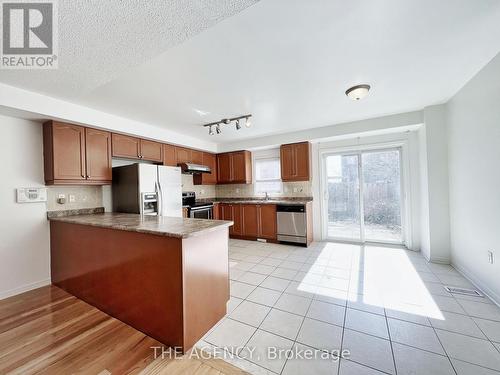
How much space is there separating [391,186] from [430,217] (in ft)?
3.41

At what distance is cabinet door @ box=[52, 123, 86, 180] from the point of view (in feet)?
8.49

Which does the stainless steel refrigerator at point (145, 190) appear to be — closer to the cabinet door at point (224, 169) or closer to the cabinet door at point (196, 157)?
the cabinet door at point (196, 157)

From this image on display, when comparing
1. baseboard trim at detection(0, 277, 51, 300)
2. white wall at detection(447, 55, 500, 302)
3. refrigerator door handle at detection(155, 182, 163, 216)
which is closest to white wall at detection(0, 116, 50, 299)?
baseboard trim at detection(0, 277, 51, 300)

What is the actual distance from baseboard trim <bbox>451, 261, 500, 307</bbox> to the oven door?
4344mm

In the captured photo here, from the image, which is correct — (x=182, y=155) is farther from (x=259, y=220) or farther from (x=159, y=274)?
(x=159, y=274)

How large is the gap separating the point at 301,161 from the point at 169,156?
2.80m

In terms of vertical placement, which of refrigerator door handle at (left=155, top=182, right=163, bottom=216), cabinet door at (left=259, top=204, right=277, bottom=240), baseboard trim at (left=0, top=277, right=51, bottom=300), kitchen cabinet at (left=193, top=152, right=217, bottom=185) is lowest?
baseboard trim at (left=0, top=277, right=51, bottom=300)

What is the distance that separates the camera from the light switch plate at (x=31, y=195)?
253cm

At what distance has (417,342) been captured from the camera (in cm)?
159

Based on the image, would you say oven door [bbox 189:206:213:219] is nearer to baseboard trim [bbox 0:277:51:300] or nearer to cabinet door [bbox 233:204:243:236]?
cabinet door [bbox 233:204:243:236]

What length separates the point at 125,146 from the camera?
130 inches

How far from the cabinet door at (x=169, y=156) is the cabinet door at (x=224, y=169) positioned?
1.44m

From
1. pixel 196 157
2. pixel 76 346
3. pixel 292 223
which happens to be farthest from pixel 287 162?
pixel 76 346

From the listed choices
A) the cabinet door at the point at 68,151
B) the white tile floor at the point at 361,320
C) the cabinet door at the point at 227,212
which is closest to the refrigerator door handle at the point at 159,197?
the cabinet door at the point at 68,151
